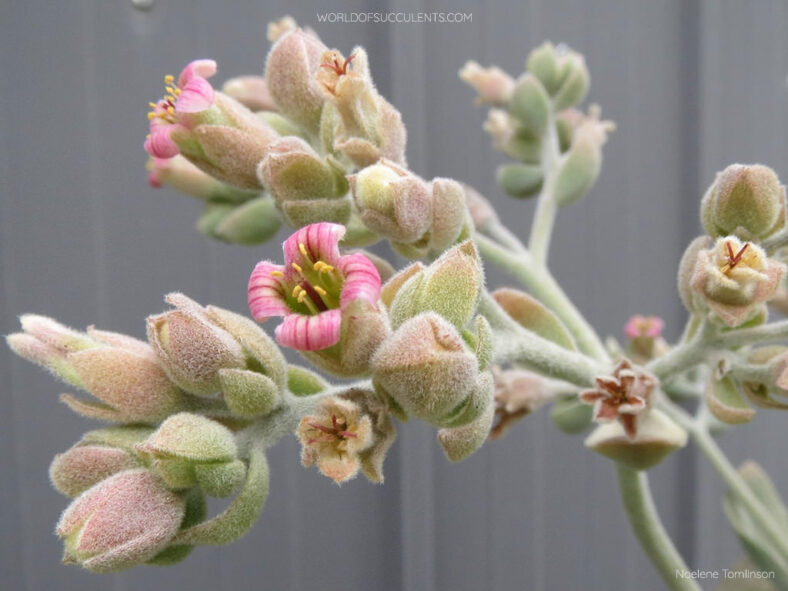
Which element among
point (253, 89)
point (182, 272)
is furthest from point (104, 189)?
point (253, 89)

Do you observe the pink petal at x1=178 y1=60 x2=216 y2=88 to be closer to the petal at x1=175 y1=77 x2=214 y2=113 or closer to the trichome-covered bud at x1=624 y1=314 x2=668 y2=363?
the petal at x1=175 y1=77 x2=214 y2=113

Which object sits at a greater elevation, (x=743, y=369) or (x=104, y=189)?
(x=104, y=189)

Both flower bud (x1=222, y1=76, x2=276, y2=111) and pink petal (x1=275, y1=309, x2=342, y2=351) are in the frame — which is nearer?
pink petal (x1=275, y1=309, x2=342, y2=351)

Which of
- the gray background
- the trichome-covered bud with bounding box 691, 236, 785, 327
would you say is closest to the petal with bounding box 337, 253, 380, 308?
the trichome-covered bud with bounding box 691, 236, 785, 327

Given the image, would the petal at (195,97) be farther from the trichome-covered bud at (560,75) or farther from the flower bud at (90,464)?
the trichome-covered bud at (560,75)

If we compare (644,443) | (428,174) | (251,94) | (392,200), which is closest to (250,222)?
(251,94)

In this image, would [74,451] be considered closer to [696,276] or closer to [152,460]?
[152,460]

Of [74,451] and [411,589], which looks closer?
[74,451]
